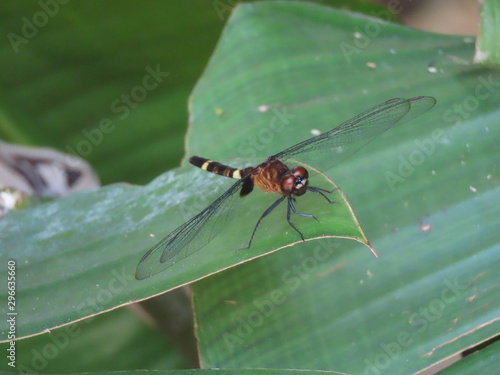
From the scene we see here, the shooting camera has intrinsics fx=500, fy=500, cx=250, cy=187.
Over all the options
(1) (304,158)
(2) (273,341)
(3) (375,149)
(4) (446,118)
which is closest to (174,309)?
(2) (273,341)

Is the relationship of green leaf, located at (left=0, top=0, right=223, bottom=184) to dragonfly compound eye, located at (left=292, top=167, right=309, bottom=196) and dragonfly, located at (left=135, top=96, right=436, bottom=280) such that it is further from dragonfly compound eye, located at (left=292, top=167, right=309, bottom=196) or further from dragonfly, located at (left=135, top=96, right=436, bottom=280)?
dragonfly compound eye, located at (left=292, top=167, right=309, bottom=196)

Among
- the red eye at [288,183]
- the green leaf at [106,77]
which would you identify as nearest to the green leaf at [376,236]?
the red eye at [288,183]

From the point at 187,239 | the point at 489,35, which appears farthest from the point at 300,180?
the point at 489,35

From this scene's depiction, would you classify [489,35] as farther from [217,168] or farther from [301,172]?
[217,168]

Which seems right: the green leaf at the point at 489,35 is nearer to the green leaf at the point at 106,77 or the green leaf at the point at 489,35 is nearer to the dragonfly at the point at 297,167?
the dragonfly at the point at 297,167

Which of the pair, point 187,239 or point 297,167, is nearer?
point 187,239

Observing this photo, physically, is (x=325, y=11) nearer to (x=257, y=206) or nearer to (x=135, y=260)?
(x=257, y=206)

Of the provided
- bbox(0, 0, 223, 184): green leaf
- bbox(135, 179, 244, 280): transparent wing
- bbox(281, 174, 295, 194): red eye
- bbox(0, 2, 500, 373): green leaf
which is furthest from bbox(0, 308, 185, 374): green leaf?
bbox(281, 174, 295, 194): red eye
